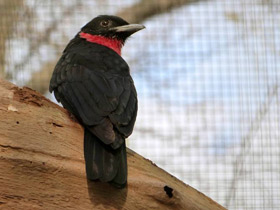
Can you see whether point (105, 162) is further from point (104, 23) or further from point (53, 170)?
point (104, 23)

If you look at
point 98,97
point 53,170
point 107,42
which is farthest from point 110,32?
point 53,170

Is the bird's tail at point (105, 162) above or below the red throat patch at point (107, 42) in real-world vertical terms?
below

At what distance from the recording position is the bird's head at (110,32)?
271cm

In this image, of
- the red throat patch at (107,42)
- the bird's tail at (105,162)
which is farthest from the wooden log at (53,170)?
the red throat patch at (107,42)

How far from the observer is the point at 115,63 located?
7.66ft

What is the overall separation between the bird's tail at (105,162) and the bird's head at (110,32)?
2.96ft

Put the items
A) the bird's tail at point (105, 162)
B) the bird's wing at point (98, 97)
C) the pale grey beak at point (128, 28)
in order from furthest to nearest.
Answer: the pale grey beak at point (128, 28)
the bird's wing at point (98, 97)
the bird's tail at point (105, 162)

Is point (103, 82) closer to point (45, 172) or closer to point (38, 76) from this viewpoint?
point (45, 172)

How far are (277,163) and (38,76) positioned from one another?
165 cm

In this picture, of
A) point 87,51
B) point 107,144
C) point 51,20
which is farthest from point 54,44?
point 107,144

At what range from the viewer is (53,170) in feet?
6.05

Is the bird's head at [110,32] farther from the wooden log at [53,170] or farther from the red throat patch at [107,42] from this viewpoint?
the wooden log at [53,170]

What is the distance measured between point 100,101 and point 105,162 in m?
0.26

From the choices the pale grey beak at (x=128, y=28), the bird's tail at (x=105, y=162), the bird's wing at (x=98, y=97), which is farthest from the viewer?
the pale grey beak at (x=128, y=28)
